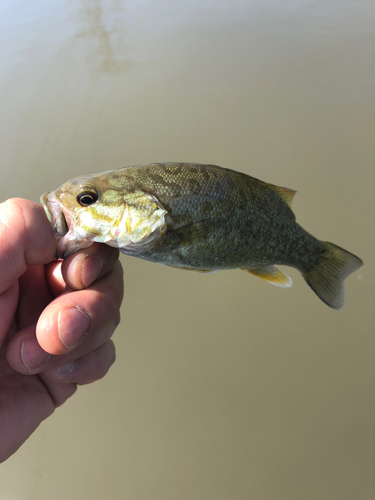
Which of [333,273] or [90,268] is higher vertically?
[90,268]

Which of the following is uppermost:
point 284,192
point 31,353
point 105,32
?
point 105,32

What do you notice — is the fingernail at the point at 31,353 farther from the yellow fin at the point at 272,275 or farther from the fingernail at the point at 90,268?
the yellow fin at the point at 272,275

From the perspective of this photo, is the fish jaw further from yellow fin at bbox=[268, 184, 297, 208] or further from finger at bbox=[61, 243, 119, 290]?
yellow fin at bbox=[268, 184, 297, 208]

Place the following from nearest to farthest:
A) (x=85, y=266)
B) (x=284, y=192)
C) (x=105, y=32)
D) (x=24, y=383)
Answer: (x=85, y=266)
(x=284, y=192)
(x=24, y=383)
(x=105, y=32)

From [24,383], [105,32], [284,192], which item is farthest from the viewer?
[105,32]

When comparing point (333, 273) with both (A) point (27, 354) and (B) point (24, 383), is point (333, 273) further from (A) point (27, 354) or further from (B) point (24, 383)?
(B) point (24, 383)

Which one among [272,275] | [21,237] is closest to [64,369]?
[21,237]

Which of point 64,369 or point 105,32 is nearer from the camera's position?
point 64,369
